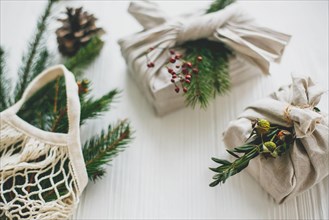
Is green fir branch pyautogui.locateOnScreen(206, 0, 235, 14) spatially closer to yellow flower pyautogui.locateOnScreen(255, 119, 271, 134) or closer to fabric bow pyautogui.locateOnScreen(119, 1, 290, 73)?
fabric bow pyautogui.locateOnScreen(119, 1, 290, 73)

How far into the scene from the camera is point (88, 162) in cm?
74

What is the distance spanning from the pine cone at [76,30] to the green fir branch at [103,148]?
260 mm

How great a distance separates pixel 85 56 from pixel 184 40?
0.79ft

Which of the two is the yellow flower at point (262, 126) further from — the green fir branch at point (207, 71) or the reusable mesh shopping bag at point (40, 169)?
the reusable mesh shopping bag at point (40, 169)

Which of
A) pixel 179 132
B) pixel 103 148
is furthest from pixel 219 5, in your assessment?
pixel 103 148

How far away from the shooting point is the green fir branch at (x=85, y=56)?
87 cm

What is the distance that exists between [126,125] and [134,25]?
0.96 ft

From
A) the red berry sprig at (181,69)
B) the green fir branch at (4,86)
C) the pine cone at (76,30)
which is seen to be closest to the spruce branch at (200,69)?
the red berry sprig at (181,69)

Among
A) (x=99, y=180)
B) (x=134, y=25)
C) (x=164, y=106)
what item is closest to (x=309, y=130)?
(x=164, y=106)

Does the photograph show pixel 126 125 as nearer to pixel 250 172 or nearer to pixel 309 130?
pixel 250 172

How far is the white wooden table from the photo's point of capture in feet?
2.48

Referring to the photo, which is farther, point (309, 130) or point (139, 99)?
point (139, 99)

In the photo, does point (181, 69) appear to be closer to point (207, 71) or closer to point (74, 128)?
point (207, 71)

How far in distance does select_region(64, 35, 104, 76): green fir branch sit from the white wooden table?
0.02m
